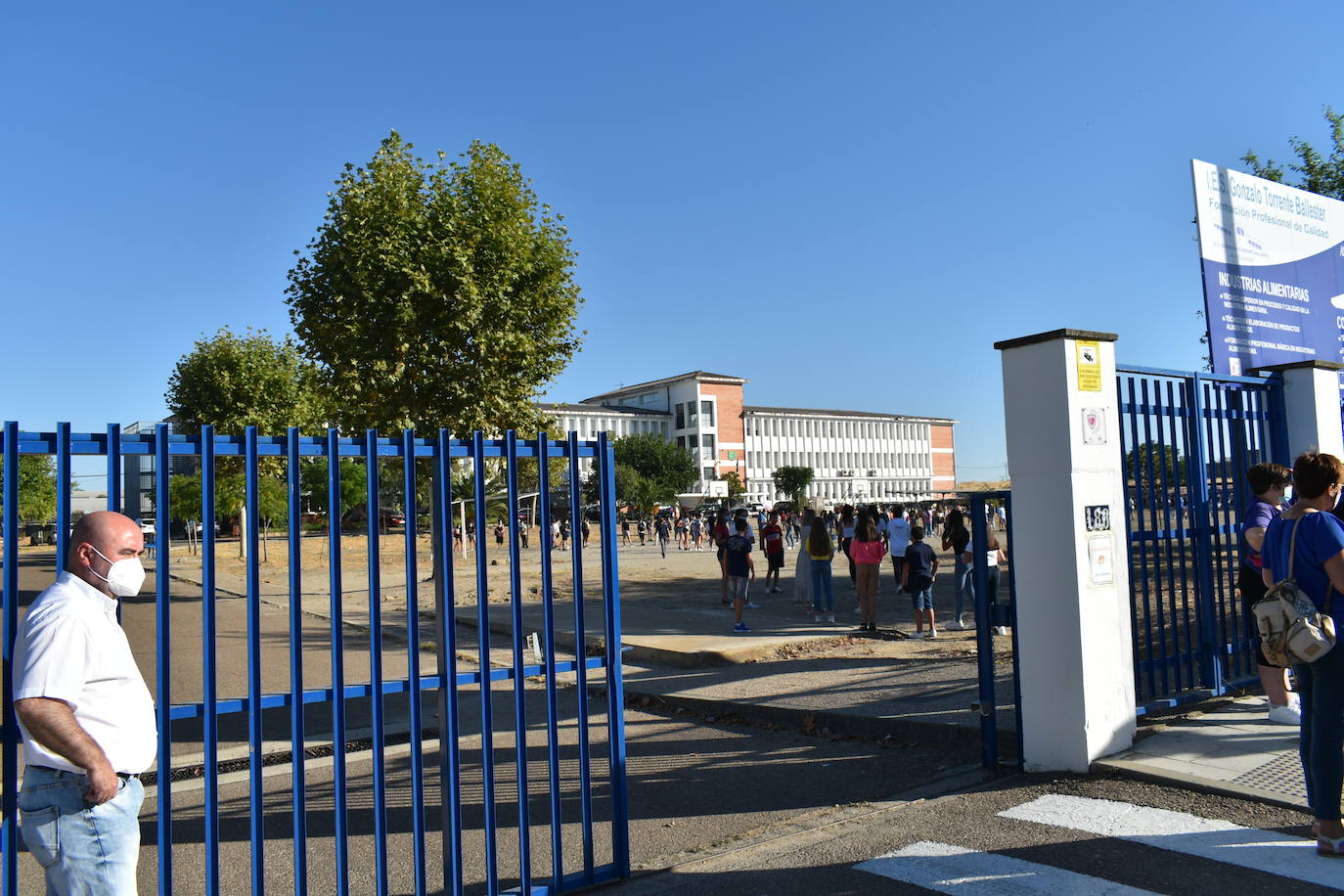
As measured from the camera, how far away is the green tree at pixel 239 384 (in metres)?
32.1

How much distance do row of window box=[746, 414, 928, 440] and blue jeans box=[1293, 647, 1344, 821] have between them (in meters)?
116

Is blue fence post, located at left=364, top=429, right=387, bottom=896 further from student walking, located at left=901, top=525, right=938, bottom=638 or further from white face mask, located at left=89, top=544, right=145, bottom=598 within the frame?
student walking, located at left=901, top=525, right=938, bottom=638

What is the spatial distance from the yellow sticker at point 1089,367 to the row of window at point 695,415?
109841mm

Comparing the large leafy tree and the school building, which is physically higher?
the school building

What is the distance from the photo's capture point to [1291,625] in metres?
4.33

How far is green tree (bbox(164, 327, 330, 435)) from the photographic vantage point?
3206 centimetres

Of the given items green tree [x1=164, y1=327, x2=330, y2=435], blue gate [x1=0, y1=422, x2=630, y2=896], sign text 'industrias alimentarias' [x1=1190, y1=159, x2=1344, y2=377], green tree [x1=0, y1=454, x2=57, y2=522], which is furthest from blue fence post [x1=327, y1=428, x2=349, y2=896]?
green tree [x1=0, y1=454, x2=57, y2=522]

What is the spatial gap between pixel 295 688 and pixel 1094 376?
4886 millimetres

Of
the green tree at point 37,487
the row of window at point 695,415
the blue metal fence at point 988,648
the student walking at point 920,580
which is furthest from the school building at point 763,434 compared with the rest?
the blue metal fence at point 988,648

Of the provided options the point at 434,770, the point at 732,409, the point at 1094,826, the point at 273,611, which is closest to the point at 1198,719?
the point at 1094,826

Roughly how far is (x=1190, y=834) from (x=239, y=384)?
3197 centimetres

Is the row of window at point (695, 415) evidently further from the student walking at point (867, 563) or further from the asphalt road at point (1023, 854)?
the asphalt road at point (1023, 854)

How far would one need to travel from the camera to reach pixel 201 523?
3.65 metres

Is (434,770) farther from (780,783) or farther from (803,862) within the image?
(803,862)
